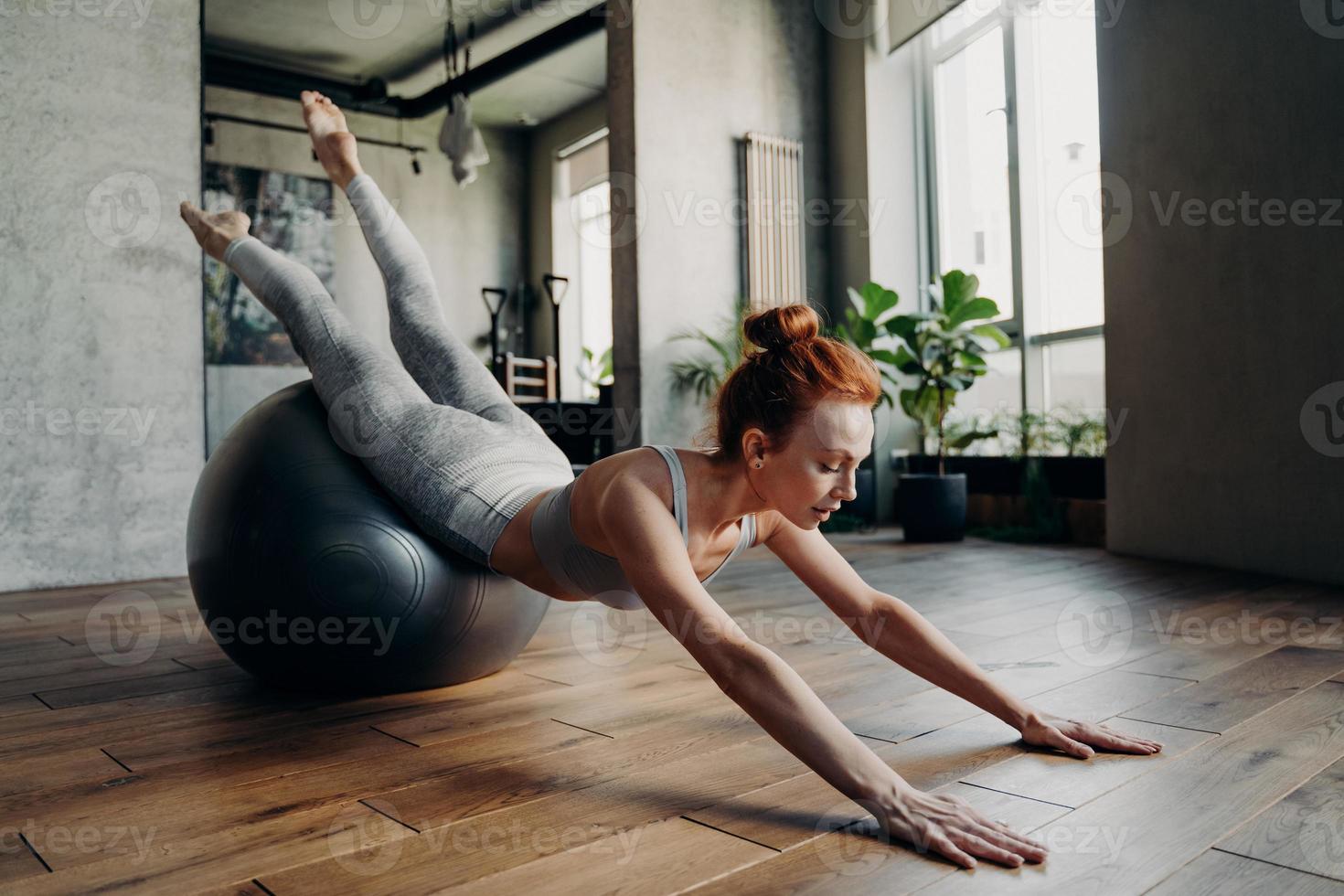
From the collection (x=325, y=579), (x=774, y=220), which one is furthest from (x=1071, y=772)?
(x=774, y=220)

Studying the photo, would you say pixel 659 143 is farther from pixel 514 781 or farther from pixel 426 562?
pixel 514 781

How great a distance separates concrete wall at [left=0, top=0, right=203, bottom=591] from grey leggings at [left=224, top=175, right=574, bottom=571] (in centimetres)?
142

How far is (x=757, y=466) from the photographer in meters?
1.42

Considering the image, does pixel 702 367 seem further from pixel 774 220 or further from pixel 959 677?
pixel 959 677

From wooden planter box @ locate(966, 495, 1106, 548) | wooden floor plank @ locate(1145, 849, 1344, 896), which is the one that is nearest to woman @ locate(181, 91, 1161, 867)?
wooden floor plank @ locate(1145, 849, 1344, 896)

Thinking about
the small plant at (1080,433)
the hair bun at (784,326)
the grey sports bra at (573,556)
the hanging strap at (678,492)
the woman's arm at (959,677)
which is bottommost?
the woman's arm at (959,677)

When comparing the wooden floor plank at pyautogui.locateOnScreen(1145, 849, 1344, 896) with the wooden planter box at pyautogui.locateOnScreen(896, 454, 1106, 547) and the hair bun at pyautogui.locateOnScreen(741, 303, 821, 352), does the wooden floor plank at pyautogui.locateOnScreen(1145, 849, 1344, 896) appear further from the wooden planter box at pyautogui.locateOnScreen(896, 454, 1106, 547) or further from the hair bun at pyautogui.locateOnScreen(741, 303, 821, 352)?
the wooden planter box at pyautogui.locateOnScreen(896, 454, 1106, 547)

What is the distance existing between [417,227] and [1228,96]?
7377mm

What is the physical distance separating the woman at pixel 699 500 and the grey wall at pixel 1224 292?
2275 millimetres

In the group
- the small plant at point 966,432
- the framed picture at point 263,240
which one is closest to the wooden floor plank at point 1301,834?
the small plant at point 966,432

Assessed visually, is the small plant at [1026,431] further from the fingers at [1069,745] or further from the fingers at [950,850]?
the fingers at [950,850]

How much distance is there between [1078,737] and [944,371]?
10.8 ft

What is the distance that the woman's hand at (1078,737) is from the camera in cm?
151

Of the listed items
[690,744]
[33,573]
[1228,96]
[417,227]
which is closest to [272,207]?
[417,227]
